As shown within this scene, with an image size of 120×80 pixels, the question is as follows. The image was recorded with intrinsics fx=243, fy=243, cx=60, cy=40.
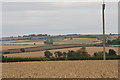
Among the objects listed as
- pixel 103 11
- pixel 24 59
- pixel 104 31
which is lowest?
pixel 24 59

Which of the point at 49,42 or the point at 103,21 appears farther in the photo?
the point at 49,42

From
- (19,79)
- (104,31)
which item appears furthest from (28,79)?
(104,31)

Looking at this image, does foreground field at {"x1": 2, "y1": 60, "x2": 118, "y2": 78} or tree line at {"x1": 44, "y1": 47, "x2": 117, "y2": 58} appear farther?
tree line at {"x1": 44, "y1": 47, "x2": 117, "y2": 58}

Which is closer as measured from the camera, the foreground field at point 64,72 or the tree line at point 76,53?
the foreground field at point 64,72

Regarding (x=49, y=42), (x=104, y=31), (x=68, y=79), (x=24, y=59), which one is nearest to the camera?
(x=68, y=79)

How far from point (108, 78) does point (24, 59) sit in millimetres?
28084

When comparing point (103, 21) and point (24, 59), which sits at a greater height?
point (103, 21)

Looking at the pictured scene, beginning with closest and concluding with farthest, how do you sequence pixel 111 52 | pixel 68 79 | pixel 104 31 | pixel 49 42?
pixel 68 79 < pixel 104 31 < pixel 111 52 < pixel 49 42

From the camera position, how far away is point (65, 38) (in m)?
90.5

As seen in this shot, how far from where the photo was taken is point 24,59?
144 ft

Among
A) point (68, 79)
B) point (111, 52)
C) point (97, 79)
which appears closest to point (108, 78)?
point (97, 79)

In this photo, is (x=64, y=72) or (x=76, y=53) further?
(x=76, y=53)

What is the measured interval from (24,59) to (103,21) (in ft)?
51.4

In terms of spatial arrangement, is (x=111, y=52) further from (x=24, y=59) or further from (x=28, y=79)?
(x=28, y=79)
